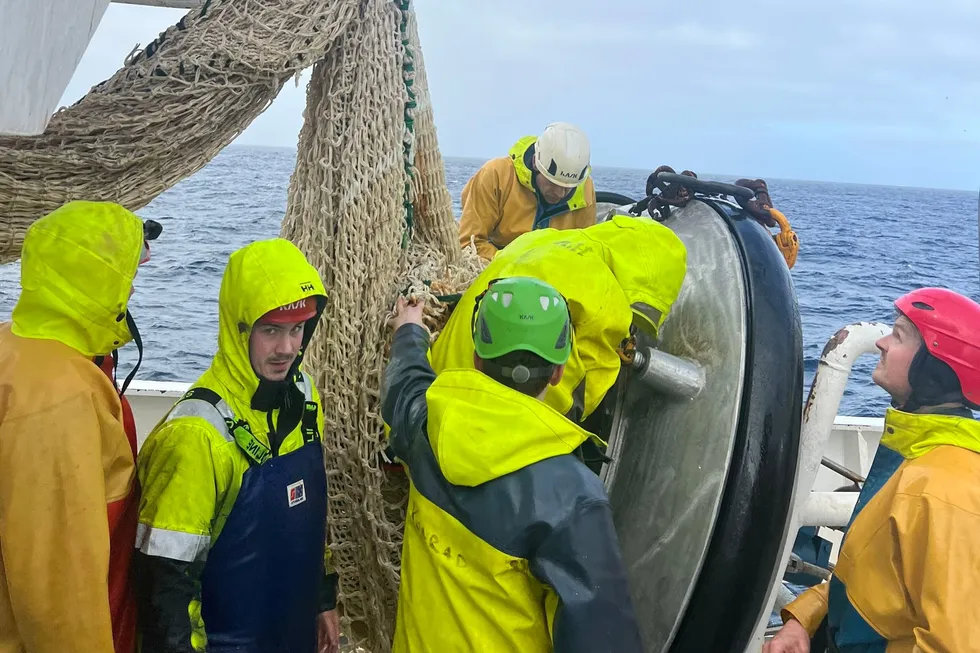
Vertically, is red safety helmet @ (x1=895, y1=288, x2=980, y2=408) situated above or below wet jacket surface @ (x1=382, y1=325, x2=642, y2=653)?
above

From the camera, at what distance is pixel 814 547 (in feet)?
11.7

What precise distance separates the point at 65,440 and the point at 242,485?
1.18 ft

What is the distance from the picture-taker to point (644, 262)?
225cm

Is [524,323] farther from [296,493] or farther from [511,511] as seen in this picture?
[296,493]

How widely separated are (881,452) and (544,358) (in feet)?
3.65

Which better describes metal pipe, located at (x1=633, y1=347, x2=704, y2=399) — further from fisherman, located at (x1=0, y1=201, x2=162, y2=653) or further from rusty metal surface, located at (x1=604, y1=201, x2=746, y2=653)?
fisherman, located at (x1=0, y1=201, x2=162, y2=653)

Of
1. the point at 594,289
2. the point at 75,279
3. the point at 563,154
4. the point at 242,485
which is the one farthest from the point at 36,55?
the point at 563,154

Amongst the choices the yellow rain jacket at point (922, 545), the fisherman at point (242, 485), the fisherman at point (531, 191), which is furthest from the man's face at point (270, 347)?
the fisherman at point (531, 191)

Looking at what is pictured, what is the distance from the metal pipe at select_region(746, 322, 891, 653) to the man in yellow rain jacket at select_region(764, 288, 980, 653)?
0.58ft

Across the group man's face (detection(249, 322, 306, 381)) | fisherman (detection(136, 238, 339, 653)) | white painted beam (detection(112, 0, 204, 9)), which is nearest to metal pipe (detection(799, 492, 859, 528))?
fisherman (detection(136, 238, 339, 653))

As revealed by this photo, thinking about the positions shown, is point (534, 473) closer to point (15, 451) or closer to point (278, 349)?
point (278, 349)

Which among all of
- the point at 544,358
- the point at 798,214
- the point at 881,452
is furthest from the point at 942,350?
the point at 798,214

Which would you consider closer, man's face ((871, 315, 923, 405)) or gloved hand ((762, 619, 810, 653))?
man's face ((871, 315, 923, 405))

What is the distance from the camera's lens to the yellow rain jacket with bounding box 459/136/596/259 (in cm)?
379
